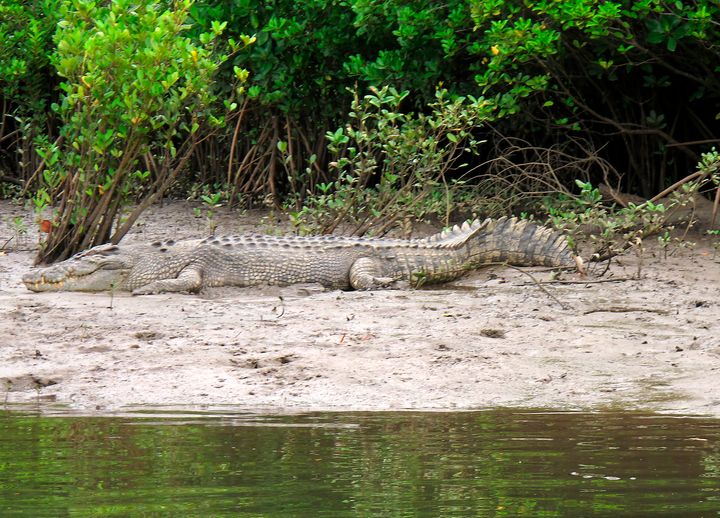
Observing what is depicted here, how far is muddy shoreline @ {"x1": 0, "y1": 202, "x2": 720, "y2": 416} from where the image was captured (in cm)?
539

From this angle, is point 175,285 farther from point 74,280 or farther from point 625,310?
point 625,310

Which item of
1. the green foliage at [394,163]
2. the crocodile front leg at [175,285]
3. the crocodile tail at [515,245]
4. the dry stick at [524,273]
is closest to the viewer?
the dry stick at [524,273]

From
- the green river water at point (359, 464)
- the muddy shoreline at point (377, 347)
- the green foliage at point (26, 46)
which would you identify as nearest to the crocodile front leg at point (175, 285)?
the muddy shoreline at point (377, 347)

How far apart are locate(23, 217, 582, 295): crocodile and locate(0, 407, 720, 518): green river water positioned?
137 inches

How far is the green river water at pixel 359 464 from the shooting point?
323 cm

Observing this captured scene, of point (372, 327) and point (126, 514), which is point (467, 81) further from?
point (126, 514)

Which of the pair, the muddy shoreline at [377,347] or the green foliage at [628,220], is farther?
the green foliage at [628,220]

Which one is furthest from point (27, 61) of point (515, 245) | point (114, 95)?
point (515, 245)

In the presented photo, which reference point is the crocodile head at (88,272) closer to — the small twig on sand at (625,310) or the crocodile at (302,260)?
the crocodile at (302,260)

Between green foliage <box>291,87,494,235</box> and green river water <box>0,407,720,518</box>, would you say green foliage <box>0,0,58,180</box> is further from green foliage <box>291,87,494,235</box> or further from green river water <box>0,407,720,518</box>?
green river water <box>0,407,720,518</box>

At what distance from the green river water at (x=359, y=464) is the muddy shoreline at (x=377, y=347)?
0.47m

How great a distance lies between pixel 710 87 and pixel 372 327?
5.28m

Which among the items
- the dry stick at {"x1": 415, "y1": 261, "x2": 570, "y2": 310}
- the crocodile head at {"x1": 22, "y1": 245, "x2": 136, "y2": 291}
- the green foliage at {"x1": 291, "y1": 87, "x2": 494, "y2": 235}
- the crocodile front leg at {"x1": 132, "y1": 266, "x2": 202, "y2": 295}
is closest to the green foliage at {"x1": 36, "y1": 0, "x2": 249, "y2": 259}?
the crocodile head at {"x1": 22, "y1": 245, "x2": 136, "y2": 291}

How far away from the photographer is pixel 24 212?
13.3m
